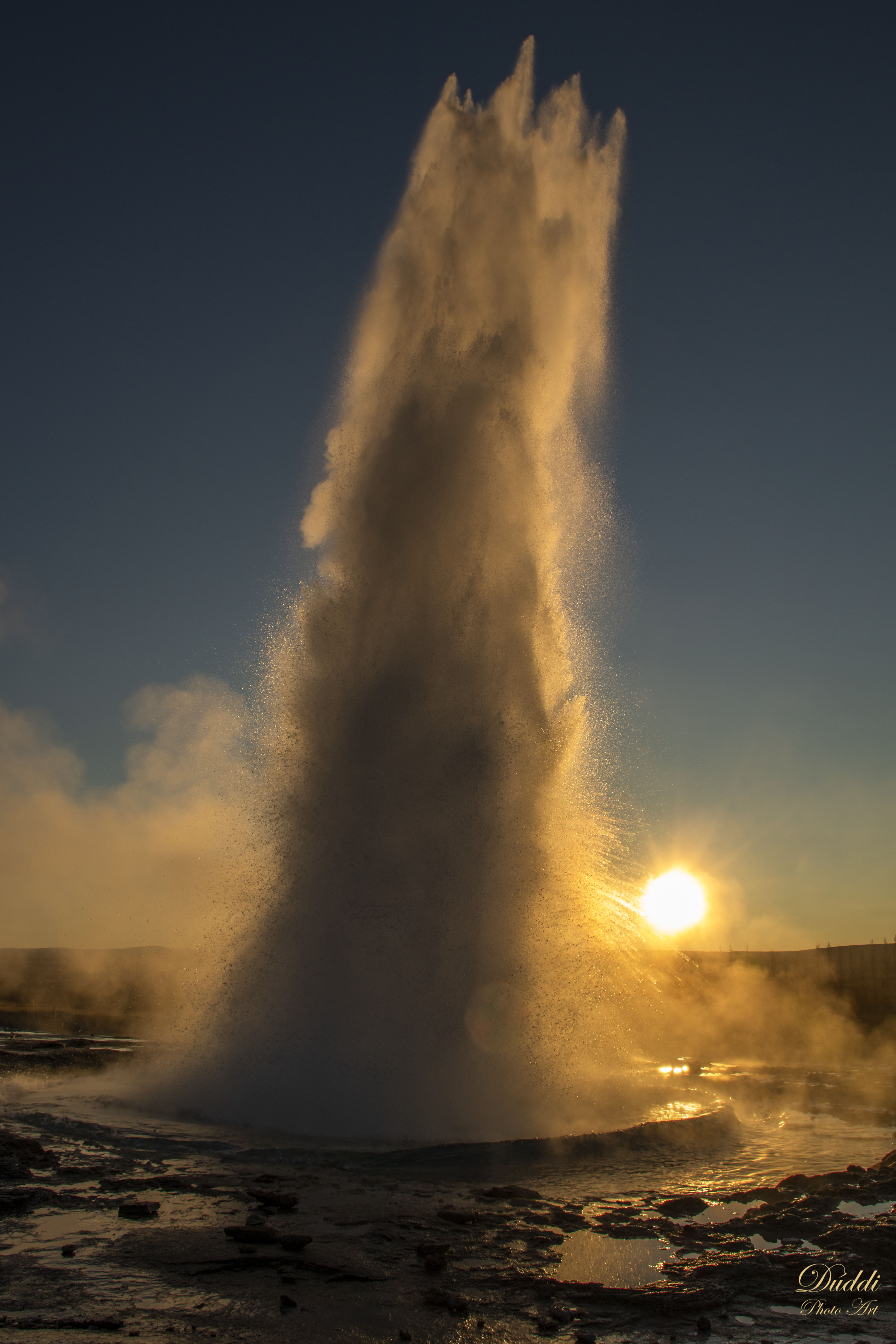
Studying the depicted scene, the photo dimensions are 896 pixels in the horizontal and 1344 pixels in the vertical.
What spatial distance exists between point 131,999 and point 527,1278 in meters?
49.7

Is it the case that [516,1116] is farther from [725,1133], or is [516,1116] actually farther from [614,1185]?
[725,1133]

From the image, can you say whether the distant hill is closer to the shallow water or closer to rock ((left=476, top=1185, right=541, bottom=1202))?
the shallow water

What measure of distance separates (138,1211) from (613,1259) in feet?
A: 14.7

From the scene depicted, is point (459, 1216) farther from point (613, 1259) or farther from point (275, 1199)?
point (275, 1199)

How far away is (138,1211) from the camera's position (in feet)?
26.0

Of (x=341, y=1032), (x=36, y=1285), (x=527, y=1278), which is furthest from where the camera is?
(x=341, y=1032)

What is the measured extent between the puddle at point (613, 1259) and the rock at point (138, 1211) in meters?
3.89

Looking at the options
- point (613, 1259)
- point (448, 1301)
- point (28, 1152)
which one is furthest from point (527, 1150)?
point (28, 1152)

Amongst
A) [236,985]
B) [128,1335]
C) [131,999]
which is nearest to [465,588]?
[236,985]

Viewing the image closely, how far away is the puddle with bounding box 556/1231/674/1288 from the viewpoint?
23.2 feet

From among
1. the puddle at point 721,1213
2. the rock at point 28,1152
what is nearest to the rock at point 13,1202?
the rock at point 28,1152

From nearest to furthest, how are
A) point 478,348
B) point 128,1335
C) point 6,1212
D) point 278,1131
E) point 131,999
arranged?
point 128,1335 < point 6,1212 < point 278,1131 < point 478,348 < point 131,999

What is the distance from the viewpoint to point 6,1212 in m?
8.02

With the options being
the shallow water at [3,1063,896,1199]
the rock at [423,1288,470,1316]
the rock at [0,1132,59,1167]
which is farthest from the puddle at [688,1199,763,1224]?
the rock at [0,1132,59,1167]
